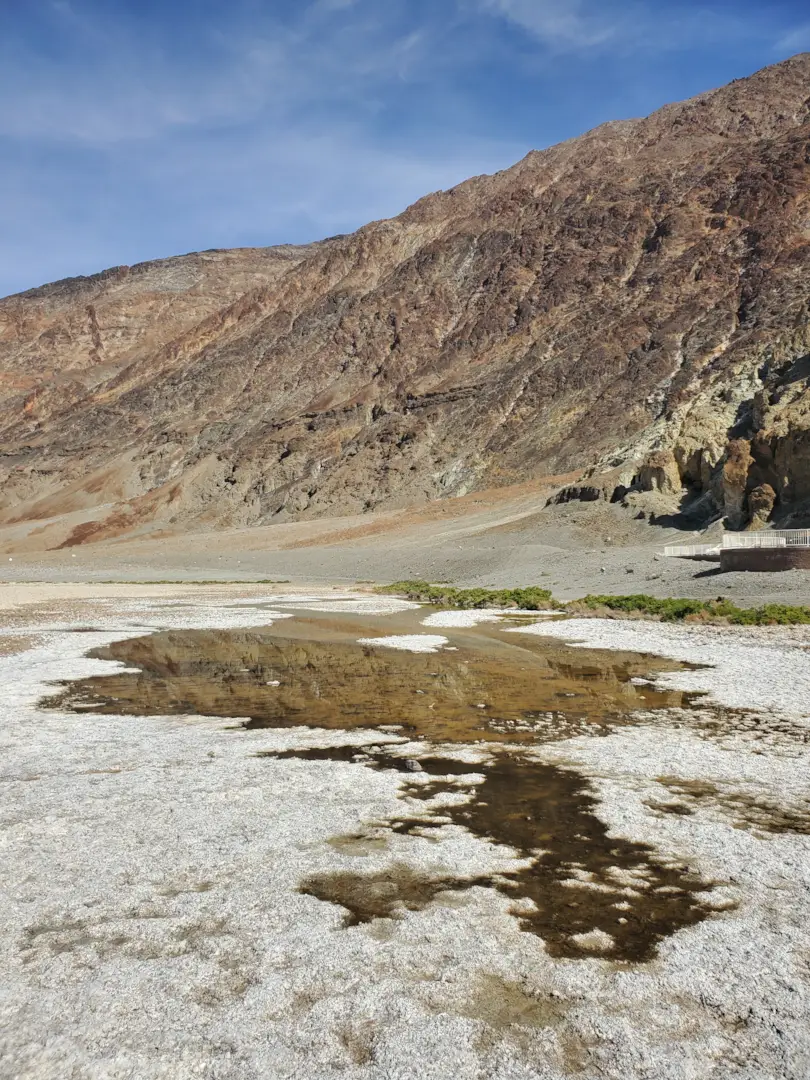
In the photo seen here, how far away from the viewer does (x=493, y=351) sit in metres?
88.1

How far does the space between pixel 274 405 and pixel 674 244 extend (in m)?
47.3

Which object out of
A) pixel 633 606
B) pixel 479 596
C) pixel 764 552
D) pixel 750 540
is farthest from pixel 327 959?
pixel 750 540

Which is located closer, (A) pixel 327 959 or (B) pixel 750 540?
(A) pixel 327 959

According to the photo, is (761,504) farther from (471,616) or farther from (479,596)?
(471,616)

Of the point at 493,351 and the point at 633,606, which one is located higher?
the point at 493,351

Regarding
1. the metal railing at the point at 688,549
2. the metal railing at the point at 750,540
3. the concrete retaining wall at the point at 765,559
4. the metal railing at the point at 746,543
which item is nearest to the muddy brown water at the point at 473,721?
the concrete retaining wall at the point at 765,559

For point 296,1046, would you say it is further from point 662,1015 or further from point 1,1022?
point 662,1015

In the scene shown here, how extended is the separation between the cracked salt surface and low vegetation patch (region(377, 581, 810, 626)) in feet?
46.7

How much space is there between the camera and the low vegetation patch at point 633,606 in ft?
68.0

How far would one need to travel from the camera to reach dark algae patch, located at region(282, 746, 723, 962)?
4711 mm

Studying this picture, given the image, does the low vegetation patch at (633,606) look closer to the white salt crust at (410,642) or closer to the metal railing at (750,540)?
the metal railing at (750,540)

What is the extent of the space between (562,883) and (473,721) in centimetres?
503

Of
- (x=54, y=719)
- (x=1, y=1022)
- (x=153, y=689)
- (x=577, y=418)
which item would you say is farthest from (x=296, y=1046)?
(x=577, y=418)

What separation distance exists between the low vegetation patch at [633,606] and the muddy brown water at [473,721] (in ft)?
15.7
